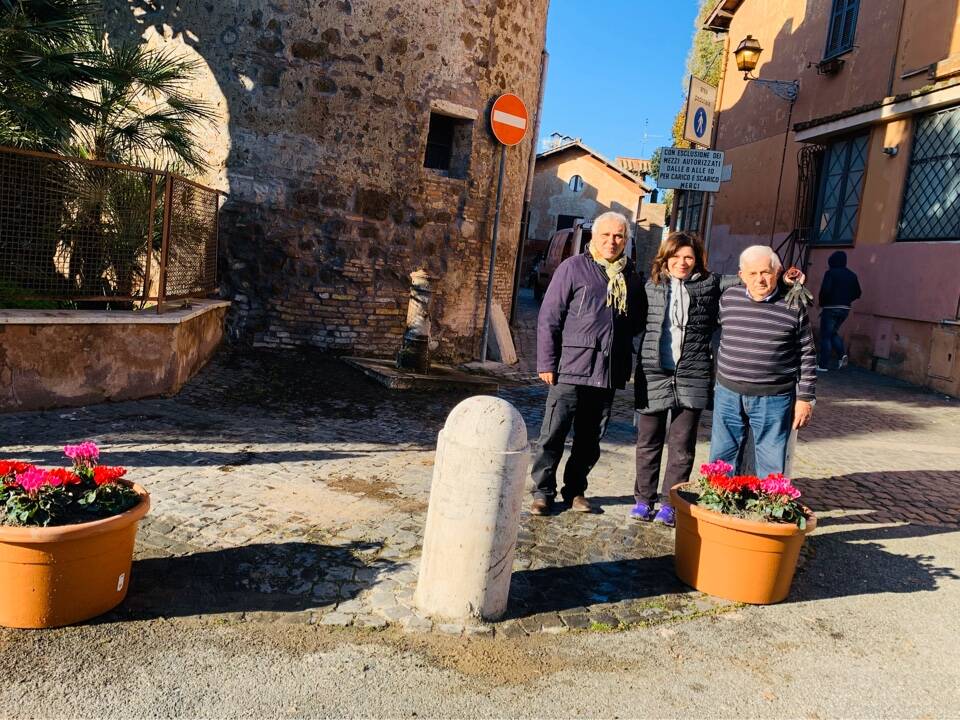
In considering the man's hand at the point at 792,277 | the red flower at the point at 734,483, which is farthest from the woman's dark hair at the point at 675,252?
the red flower at the point at 734,483

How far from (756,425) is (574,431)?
1.07 metres

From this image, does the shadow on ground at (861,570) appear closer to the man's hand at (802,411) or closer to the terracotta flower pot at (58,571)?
the man's hand at (802,411)

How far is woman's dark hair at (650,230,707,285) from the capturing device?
4.61 m

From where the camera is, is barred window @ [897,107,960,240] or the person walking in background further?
the person walking in background

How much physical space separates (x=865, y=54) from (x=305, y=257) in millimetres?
10324

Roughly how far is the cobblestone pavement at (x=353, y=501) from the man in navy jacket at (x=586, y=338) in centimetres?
54

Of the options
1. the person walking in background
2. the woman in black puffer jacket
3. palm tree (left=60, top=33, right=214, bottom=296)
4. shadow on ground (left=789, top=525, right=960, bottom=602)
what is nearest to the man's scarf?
the woman in black puffer jacket

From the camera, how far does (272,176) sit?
29.6 feet

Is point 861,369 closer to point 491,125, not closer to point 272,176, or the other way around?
point 491,125

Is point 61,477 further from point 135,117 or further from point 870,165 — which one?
point 870,165

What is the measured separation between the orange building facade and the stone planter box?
6279mm

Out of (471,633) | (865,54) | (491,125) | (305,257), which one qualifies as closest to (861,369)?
(865,54)

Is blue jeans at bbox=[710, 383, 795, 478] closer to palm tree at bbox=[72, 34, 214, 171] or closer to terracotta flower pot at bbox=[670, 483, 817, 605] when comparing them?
terracotta flower pot at bbox=[670, 483, 817, 605]

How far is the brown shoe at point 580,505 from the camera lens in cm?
493
